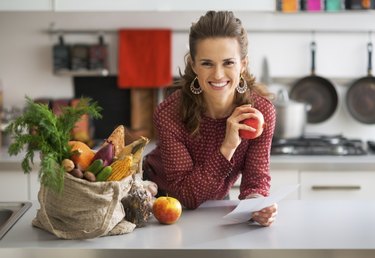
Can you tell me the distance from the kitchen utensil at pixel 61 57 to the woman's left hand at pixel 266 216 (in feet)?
6.76

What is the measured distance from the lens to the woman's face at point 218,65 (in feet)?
5.70

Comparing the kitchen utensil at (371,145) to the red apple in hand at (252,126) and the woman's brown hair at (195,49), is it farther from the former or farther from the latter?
the red apple in hand at (252,126)

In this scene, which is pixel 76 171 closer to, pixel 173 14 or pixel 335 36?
pixel 173 14

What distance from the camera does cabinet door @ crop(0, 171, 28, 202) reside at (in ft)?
9.66

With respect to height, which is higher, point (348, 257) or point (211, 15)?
point (211, 15)

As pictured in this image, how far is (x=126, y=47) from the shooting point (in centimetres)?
343

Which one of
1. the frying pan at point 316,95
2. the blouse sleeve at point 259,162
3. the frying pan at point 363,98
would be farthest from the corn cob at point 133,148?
the frying pan at point 363,98

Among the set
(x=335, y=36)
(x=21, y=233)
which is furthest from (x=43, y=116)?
(x=335, y=36)

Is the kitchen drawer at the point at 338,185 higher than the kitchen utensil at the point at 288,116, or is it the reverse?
the kitchen utensil at the point at 288,116

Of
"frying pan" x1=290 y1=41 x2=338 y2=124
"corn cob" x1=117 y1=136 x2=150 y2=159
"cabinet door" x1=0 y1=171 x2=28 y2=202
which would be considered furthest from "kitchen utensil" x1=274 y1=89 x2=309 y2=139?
"corn cob" x1=117 y1=136 x2=150 y2=159

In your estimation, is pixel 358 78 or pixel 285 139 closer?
pixel 285 139

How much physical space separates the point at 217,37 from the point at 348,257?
0.73m

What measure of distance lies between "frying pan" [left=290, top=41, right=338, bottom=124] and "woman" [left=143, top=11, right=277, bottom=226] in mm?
1517

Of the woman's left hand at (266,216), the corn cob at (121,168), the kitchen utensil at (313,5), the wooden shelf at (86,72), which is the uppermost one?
the kitchen utensil at (313,5)
